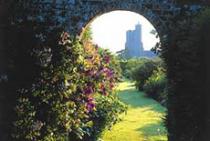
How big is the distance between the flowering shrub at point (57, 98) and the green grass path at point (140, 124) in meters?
1.78

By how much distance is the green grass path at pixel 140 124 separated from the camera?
1586 centimetres

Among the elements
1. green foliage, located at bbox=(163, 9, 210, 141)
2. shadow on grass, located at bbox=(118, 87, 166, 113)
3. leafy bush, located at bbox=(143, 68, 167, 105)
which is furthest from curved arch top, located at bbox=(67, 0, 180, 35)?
leafy bush, located at bbox=(143, 68, 167, 105)

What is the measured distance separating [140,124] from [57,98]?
27.8 feet

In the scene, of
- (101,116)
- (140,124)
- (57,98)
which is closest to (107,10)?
(57,98)

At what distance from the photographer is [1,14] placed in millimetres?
10305

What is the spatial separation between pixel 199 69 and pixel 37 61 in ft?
9.54

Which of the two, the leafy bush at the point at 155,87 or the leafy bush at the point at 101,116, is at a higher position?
the leafy bush at the point at 101,116

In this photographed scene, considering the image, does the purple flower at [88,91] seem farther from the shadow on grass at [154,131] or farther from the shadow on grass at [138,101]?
the shadow on grass at [138,101]

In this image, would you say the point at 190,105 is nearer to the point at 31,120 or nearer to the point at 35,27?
the point at 31,120

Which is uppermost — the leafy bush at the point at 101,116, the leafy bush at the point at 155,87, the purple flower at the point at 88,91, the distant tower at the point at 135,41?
the purple flower at the point at 88,91

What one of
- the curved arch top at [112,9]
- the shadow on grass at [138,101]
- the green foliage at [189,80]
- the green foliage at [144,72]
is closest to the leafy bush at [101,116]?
the curved arch top at [112,9]

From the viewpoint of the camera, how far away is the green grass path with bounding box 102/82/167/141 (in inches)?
624

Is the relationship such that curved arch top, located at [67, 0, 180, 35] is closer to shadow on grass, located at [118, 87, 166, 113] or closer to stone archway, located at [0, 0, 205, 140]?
stone archway, located at [0, 0, 205, 140]

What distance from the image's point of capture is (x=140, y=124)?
61.9 ft
